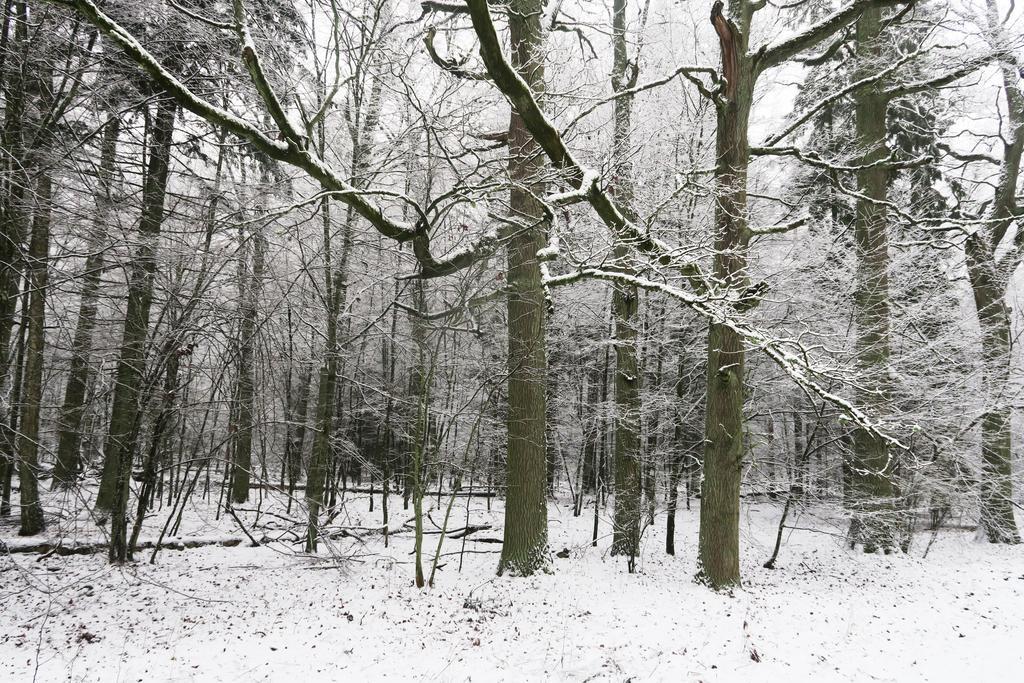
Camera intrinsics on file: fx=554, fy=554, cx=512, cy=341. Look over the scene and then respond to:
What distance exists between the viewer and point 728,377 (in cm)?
707

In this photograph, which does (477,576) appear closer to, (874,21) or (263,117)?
(263,117)

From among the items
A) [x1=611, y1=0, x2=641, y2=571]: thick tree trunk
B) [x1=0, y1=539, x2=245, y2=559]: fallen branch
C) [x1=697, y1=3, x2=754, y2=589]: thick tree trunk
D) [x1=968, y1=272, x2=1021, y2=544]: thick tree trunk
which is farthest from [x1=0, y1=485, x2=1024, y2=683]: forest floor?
[x1=968, y1=272, x2=1021, y2=544]: thick tree trunk

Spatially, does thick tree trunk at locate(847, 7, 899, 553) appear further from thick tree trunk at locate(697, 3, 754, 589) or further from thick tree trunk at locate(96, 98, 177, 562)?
thick tree trunk at locate(96, 98, 177, 562)

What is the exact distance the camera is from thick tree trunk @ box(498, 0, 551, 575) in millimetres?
7320

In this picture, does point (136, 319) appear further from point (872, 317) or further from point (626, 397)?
point (872, 317)

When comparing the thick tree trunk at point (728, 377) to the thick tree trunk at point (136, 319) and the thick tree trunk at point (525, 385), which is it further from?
the thick tree trunk at point (136, 319)

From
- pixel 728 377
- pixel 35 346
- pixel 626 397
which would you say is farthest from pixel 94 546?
pixel 728 377

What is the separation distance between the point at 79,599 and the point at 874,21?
14571 mm

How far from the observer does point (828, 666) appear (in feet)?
14.8

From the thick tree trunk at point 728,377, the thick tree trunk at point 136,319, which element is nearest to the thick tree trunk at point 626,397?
the thick tree trunk at point 728,377

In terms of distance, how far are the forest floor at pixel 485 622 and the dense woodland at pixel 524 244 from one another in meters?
0.75

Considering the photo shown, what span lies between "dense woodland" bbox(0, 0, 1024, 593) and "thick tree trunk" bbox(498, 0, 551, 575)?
0.15 ft

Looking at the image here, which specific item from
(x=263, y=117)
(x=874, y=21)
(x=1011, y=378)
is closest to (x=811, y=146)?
(x=874, y=21)

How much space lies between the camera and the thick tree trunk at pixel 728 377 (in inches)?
272
